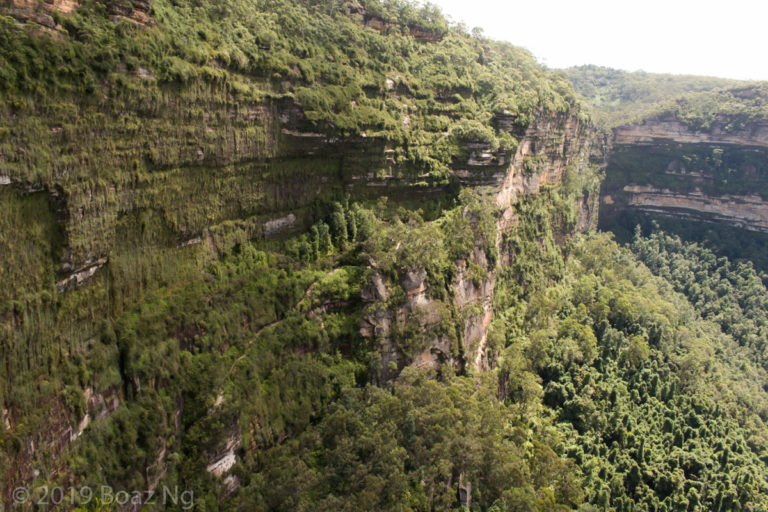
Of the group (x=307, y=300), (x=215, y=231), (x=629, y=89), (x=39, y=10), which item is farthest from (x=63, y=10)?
(x=629, y=89)

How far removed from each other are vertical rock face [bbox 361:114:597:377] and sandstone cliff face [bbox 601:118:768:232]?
26.0 m

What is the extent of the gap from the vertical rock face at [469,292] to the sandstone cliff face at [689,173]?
2600 cm

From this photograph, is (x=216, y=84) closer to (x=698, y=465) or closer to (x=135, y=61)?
(x=135, y=61)

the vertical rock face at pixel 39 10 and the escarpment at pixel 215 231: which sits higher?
the vertical rock face at pixel 39 10

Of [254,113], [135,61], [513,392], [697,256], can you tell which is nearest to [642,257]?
[697,256]

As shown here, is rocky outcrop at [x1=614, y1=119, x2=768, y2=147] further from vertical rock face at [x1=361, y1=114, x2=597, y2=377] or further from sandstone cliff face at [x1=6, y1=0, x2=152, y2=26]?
sandstone cliff face at [x1=6, y1=0, x2=152, y2=26]

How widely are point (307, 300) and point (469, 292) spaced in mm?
10593

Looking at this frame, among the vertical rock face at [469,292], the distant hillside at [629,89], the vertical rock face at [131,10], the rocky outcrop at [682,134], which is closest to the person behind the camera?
the vertical rock face at [131,10]

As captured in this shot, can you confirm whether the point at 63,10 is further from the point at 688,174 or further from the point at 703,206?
the point at 688,174

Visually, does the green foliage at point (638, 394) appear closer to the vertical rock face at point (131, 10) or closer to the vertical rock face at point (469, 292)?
the vertical rock face at point (469, 292)

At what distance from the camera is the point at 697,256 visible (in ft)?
204

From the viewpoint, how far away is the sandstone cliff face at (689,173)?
65.1 metres

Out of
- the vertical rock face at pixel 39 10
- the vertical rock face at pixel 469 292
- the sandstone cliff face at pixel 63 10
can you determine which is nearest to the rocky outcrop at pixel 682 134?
the vertical rock face at pixel 469 292

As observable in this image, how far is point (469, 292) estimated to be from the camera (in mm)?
31766
